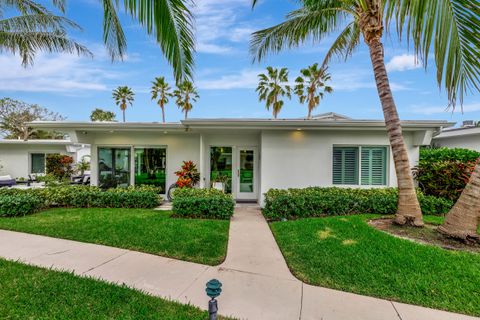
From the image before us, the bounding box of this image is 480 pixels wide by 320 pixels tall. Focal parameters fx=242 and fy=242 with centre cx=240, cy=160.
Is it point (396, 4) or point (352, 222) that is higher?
point (396, 4)

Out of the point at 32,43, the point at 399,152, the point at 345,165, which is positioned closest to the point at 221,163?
the point at 345,165

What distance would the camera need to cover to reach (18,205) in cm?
733

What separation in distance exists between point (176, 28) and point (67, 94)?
17.2m

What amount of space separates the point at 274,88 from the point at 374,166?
15281 millimetres

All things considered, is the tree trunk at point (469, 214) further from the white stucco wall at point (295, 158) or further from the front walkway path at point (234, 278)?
the white stucco wall at point (295, 158)

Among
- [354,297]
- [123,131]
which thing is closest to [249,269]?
[354,297]

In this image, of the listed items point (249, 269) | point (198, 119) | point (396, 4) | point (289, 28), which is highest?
point (289, 28)

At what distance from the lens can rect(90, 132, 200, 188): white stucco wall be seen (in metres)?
10.6

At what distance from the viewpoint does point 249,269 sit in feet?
13.5

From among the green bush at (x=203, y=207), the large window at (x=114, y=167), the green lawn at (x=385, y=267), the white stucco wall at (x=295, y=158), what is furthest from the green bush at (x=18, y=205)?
the green lawn at (x=385, y=267)

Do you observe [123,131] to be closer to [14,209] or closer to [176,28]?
[14,209]

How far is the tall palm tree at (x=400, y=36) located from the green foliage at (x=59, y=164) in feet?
53.3

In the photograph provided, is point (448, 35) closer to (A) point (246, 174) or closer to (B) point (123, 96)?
(A) point (246, 174)

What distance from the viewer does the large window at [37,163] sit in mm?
17202
